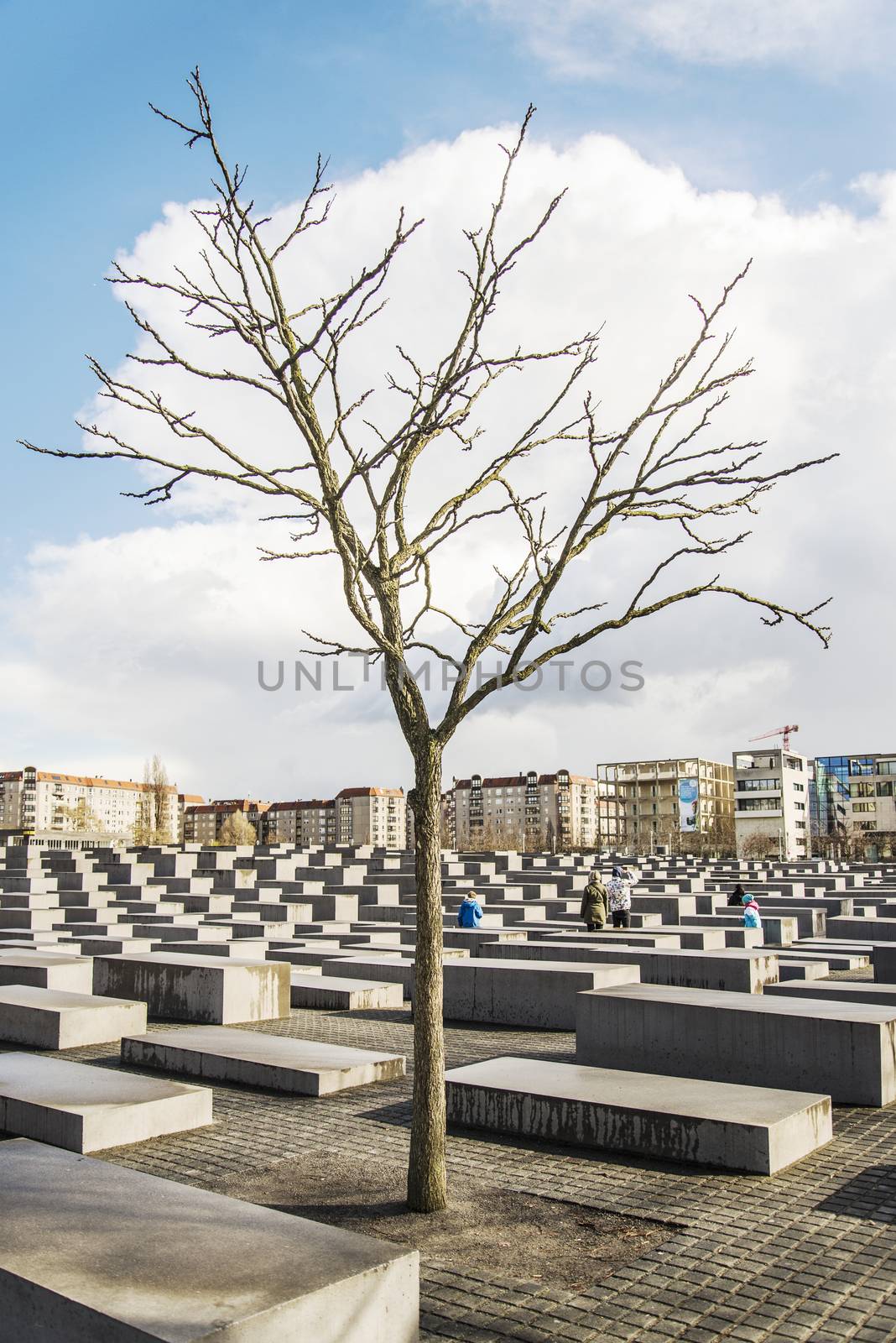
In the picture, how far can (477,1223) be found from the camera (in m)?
5.61

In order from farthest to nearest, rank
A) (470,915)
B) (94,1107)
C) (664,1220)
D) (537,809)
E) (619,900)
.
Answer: (537,809), (619,900), (470,915), (94,1107), (664,1220)

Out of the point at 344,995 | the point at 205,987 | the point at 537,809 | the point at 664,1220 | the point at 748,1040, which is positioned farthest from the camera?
the point at 537,809

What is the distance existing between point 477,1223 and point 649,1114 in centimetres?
171

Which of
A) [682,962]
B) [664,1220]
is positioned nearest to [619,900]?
[682,962]

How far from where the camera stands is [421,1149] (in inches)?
226

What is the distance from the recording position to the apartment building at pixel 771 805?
10062cm

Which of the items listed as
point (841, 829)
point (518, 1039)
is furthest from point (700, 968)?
point (841, 829)

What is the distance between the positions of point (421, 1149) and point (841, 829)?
394ft

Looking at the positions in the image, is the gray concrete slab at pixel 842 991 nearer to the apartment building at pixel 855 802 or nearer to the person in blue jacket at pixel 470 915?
the person in blue jacket at pixel 470 915

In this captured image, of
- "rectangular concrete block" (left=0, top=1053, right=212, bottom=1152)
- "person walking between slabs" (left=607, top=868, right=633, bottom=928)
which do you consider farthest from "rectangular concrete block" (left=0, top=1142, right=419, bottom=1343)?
"person walking between slabs" (left=607, top=868, right=633, bottom=928)

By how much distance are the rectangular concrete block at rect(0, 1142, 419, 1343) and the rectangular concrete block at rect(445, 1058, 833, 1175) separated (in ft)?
9.84

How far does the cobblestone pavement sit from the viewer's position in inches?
177

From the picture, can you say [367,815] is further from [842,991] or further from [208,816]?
[842,991]

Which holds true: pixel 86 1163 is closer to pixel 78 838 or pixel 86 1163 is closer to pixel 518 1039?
pixel 518 1039
